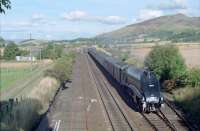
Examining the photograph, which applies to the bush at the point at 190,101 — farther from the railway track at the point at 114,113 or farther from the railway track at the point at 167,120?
the railway track at the point at 114,113

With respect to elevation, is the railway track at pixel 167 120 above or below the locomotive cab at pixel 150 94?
below

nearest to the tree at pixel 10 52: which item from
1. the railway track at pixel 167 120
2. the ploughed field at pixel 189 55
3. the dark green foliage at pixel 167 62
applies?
the ploughed field at pixel 189 55

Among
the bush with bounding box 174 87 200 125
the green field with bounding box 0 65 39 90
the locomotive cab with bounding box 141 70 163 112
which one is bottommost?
the green field with bounding box 0 65 39 90

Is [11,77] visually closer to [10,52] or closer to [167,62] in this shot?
[167,62]

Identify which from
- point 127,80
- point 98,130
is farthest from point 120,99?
point 98,130

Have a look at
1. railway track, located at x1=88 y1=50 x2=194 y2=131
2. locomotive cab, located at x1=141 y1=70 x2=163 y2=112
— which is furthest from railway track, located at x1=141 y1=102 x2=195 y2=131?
locomotive cab, located at x1=141 y1=70 x2=163 y2=112

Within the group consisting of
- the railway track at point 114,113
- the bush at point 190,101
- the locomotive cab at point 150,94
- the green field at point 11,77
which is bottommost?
the green field at point 11,77

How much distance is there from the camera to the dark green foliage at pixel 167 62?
40719 millimetres

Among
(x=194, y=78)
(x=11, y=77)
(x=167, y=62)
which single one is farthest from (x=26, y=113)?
(x=11, y=77)

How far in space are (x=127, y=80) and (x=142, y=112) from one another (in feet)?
21.8

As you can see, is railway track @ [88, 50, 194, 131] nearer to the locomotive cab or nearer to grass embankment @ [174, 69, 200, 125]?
the locomotive cab

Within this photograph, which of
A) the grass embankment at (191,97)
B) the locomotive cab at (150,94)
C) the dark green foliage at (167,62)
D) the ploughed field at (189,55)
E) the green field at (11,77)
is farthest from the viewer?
the ploughed field at (189,55)

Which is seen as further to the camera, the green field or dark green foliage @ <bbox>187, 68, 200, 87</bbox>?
the green field

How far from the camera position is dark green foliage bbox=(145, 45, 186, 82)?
40719mm
